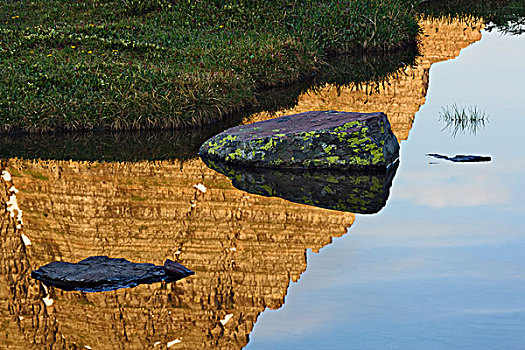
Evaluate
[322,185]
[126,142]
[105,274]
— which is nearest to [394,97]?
[126,142]

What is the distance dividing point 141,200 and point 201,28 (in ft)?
60.7

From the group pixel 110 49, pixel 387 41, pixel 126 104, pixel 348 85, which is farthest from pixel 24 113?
pixel 387 41

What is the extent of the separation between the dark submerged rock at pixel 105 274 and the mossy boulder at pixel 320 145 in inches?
240

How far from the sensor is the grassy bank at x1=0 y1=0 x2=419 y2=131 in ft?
69.9

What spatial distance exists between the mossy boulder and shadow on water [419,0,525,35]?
23.9m

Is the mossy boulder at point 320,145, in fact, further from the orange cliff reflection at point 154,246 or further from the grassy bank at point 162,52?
the grassy bank at point 162,52

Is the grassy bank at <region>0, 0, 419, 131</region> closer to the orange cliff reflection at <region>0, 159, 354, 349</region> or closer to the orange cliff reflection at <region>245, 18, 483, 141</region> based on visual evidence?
the orange cliff reflection at <region>245, 18, 483, 141</region>

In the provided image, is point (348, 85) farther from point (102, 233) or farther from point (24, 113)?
point (102, 233)

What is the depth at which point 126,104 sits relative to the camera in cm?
2117

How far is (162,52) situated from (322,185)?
13597 millimetres

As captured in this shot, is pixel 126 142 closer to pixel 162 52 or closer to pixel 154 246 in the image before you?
pixel 162 52

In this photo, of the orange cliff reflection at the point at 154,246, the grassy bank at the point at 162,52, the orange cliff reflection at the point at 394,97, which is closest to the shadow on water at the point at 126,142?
the grassy bank at the point at 162,52

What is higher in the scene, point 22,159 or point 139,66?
point 139,66

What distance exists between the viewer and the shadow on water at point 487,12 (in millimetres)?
39375
